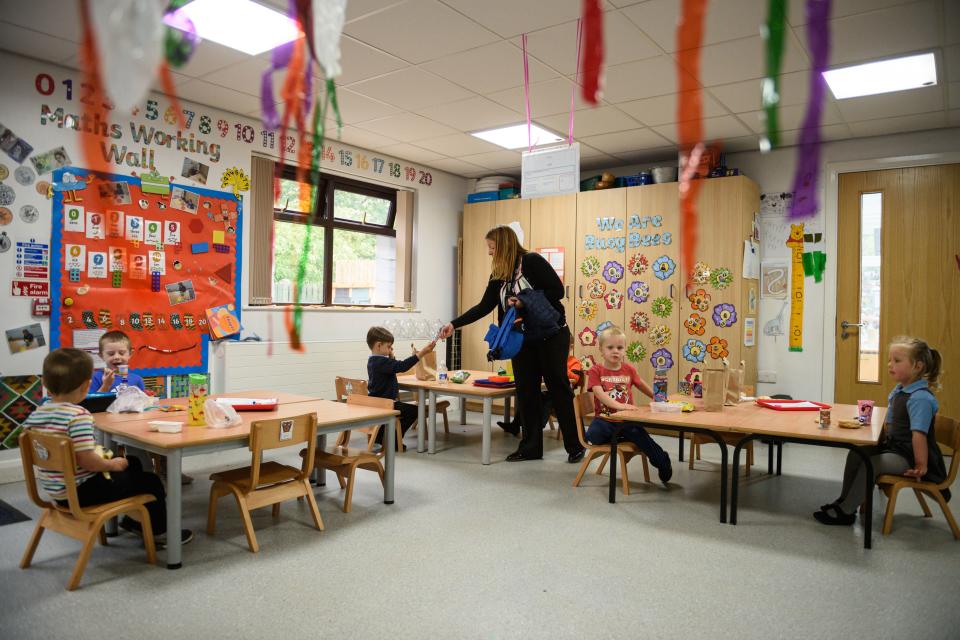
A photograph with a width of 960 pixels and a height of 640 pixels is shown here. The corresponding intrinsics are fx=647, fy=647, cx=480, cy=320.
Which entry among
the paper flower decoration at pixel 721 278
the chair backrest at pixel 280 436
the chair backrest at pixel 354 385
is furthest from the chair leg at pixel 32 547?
the paper flower decoration at pixel 721 278

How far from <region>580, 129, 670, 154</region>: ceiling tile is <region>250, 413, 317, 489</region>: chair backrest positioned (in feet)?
11.9

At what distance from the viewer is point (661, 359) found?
573cm

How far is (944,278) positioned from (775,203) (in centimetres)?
139

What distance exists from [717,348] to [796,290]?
2.99 ft

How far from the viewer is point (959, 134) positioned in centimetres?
488

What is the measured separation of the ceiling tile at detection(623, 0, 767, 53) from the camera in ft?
10.0

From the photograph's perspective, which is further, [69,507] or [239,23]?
[239,23]

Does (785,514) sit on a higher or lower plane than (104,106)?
lower

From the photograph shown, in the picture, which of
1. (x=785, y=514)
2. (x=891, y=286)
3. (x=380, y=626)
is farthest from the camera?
(x=891, y=286)

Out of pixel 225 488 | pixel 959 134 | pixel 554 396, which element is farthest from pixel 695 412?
pixel 959 134

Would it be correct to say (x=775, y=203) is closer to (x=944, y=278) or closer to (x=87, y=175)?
(x=944, y=278)

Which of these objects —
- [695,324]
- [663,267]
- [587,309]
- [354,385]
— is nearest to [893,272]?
[695,324]

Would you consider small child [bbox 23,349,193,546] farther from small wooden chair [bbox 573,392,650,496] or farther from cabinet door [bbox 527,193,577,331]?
cabinet door [bbox 527,193,577,331]

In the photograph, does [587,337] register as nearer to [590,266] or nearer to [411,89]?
[590,266]
